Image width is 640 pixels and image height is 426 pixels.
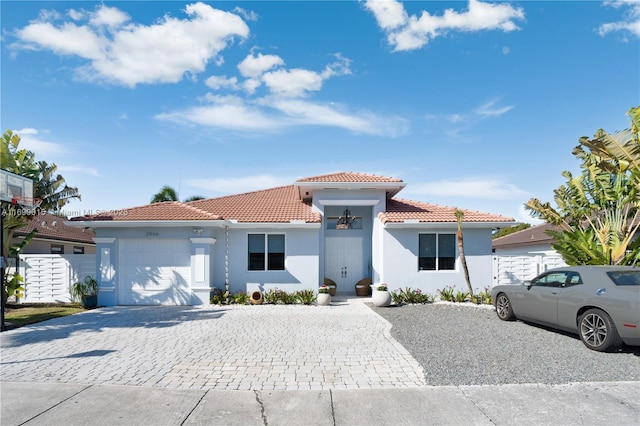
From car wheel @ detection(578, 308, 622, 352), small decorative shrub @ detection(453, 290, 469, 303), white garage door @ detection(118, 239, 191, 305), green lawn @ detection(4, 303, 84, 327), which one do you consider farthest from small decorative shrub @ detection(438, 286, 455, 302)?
green lawn @ detection(4, 303, 84, 327)

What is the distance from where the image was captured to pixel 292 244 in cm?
1448

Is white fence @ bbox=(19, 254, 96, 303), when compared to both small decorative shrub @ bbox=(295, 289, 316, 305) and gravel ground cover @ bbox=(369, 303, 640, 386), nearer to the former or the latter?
small decorative shrub @ bbox=(295, 289, 316, 305)

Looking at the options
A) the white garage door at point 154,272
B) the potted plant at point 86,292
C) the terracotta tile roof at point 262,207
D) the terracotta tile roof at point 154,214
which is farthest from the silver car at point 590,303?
the potted plant at point 86,292

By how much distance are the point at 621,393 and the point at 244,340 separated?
6.40 m

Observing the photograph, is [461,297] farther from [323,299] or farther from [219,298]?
[219,298]

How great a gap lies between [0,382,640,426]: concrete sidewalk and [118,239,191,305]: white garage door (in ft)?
26.2

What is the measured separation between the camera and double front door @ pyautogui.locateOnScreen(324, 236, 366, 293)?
16.0 meters

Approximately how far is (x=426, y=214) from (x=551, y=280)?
21.0 ft

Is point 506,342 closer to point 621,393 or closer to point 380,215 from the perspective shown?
point 621,393

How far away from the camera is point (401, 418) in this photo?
178 inches

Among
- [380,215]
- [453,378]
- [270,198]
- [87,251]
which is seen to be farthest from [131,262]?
[87,251]

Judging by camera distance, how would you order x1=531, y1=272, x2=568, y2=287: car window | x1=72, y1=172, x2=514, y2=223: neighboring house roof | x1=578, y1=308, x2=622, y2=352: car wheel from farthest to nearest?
x1=72, y1=172, x2=514, y2=223: neighboring house roof
x1=531, y1=272, x2=568, y2=287: car window
x1=578, y1=308, x2=622, y2=352: car wheel

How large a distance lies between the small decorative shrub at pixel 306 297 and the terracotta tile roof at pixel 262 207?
8.37ft

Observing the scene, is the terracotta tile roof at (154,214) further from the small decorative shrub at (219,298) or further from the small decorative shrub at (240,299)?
the small decorative shrub at (240,299)
